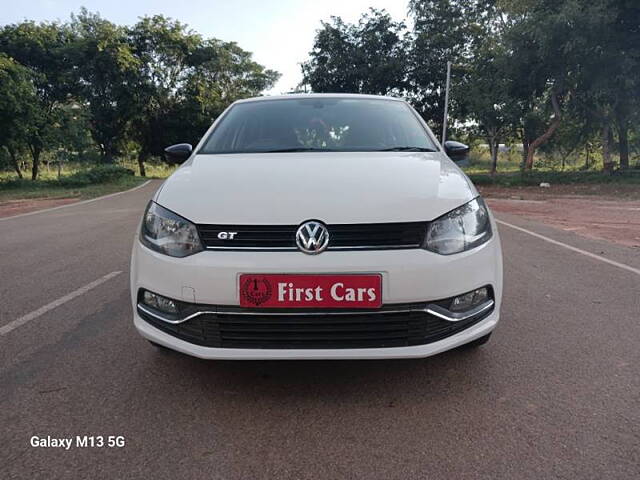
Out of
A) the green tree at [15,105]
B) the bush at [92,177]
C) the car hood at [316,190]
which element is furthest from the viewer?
the bush at [92,177]

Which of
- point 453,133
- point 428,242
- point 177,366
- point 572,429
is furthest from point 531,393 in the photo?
point 453,133

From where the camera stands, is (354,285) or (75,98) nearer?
(354,285)

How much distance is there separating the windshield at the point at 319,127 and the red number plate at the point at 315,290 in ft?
4.10

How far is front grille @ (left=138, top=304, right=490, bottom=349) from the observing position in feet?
6.74

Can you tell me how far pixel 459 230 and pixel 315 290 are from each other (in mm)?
708

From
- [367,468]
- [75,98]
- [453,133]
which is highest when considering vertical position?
[75,98]

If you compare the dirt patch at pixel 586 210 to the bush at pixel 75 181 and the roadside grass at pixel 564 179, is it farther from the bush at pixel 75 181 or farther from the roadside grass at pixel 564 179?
the bush at pixel 75 181

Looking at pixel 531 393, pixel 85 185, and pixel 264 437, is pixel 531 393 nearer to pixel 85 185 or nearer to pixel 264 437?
pixel 264 437

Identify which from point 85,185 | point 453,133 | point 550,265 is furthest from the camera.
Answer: point 453,133

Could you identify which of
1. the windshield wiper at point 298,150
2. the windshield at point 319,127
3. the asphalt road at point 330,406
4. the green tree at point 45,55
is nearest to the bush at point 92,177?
the green tree at point 45,55

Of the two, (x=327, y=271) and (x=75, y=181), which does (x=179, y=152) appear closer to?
(x=327, y=271)

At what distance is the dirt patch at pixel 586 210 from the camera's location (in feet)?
25.0

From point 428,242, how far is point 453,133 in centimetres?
2737

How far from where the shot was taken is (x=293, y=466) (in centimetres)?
180
